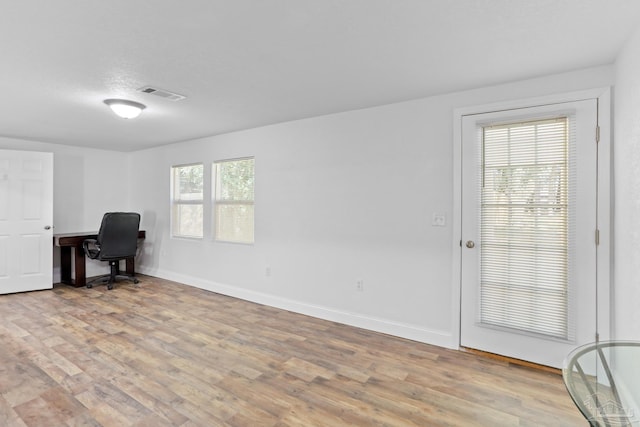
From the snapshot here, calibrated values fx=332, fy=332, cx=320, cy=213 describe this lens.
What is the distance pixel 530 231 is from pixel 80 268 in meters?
5.93

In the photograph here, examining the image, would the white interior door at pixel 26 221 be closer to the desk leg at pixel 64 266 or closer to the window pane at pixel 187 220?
the desk leg at pixel 64 266

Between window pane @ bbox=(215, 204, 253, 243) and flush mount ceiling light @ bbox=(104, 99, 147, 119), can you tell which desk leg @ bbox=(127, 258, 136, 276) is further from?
flush mount ceiling light @ bbox=(104, 99, 147, 119)

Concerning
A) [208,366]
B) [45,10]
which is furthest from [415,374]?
[45,10]

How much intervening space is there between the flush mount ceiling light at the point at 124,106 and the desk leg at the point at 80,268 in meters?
3.03

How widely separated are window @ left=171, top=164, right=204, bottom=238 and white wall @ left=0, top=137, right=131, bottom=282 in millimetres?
1457

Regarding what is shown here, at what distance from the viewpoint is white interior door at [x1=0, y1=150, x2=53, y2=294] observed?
460cm

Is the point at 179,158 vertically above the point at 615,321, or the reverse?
the point at 179,158

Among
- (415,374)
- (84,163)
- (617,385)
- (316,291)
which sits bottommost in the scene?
(415,374)

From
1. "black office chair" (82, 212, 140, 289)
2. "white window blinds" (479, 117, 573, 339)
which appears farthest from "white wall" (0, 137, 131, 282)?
"white window blinds" (479, 117, 573, 339)

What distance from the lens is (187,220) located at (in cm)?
532

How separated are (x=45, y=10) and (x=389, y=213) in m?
2.78

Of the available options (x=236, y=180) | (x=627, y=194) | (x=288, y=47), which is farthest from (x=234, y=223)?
(x=627, y=194)

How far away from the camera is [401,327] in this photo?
10.3ft

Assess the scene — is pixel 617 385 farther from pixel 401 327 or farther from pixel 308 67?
pixel 308 67
